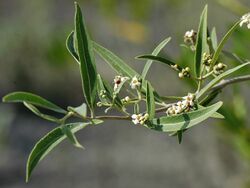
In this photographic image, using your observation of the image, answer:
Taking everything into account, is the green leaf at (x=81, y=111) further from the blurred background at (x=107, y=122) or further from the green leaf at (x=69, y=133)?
the blurred background at (x=107, y=122)

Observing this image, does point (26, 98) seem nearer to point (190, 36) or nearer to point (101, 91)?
point (101, 91)

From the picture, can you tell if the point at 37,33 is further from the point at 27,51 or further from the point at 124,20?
the point at 124,20

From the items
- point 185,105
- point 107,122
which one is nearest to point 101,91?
point 185,105

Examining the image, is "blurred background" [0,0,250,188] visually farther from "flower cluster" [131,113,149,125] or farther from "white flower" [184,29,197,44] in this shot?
"flower cluster" [131,113,149,125]

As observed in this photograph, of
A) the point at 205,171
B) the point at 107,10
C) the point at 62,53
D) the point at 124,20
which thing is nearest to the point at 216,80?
the point at 107,10

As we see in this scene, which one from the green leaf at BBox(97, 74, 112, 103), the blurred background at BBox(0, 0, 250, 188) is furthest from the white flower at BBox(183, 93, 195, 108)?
the blurred background at BBox(0, 0, 250, 188)

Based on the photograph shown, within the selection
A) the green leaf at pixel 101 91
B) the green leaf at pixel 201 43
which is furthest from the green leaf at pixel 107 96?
the green leaf at pixel 201 43
